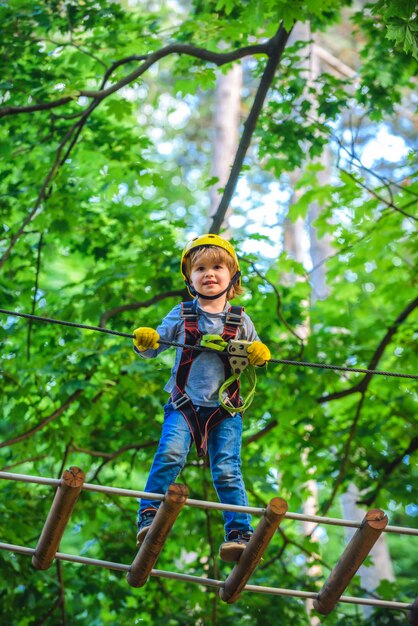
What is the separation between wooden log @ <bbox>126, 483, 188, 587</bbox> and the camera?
3664 millimetres

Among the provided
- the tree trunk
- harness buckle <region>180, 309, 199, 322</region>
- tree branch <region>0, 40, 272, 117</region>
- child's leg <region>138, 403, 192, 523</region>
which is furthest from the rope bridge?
the tree trunk

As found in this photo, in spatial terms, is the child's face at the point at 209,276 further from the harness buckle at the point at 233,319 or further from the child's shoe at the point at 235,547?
the child's shoe at the point at 235,547

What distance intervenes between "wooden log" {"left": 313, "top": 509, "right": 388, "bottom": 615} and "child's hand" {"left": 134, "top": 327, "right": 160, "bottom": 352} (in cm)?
117

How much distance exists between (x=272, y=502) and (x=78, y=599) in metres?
3.88

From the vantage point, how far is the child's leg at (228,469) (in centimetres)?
400

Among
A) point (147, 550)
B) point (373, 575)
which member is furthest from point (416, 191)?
point (373, 575)

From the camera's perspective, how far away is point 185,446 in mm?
4004

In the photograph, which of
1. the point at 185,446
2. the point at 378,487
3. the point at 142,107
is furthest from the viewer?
the point at 142,107

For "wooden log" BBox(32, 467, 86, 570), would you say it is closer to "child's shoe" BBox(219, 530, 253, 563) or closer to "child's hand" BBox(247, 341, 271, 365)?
"child's shoe" BBox(219, 530, 253, 563)

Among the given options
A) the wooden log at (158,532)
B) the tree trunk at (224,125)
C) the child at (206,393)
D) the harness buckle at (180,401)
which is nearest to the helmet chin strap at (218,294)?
the child at (206,393)

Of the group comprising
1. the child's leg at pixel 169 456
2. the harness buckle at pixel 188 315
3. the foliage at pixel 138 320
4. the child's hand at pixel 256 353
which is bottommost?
the child's leg at pixel 169 456

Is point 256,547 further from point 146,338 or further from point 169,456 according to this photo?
point 146,338

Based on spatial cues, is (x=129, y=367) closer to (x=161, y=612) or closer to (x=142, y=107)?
(x=161, y=612)

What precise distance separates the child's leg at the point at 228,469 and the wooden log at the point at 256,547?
175mm
